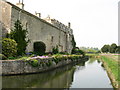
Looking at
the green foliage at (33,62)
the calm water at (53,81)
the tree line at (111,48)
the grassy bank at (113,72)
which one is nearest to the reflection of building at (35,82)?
the calm water at (53,81)

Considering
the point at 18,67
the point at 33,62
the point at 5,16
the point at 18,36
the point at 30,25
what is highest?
the point at 5,16

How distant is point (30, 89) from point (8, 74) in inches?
201

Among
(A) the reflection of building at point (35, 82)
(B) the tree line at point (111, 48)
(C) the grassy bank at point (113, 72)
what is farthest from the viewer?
(B) the tree line at point (111, 48)

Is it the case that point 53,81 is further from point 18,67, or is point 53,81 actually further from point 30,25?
point 30,25

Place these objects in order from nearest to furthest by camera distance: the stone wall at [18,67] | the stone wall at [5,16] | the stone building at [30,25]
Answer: the stone wall at [18,67]
the stone wall at [5,16]
the stone building at [30,25]

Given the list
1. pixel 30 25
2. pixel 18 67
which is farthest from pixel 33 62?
pixel 30 25

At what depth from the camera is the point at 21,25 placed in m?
23.6

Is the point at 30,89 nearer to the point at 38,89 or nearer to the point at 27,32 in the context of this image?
the point at 38,89

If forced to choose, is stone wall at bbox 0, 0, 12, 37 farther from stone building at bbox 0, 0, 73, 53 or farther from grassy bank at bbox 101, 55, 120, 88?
grassy bank at bbox 101, 55, 120, 88

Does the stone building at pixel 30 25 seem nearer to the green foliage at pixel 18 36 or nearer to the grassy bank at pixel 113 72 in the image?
the green foliage at pixel 18 36

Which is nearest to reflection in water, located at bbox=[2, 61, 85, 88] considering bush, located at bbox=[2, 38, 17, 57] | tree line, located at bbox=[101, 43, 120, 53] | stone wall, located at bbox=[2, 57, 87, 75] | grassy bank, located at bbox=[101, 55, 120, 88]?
stone wall, located at bbox=[2, 57, 87, 75]

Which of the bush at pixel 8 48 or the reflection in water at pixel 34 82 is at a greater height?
the bush at pixel 8 48

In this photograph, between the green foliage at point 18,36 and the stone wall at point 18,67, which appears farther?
the green foliage at point 18,36

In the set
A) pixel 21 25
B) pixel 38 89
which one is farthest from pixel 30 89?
pixel 21 25
